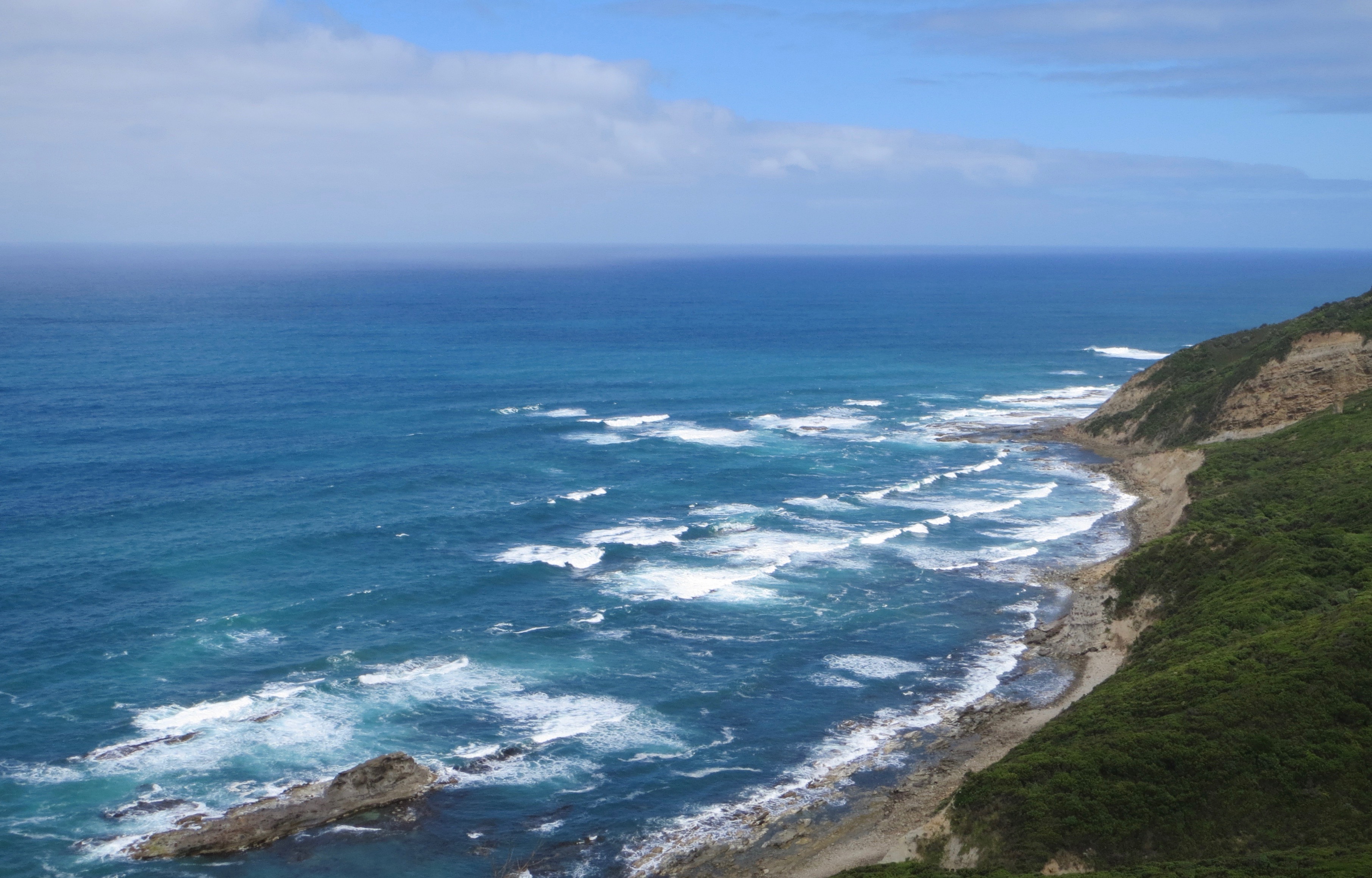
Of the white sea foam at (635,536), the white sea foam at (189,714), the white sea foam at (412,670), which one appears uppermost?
the white sea foam at (635,536)

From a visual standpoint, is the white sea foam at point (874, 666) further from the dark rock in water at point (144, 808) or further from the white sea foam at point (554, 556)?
the dark rock in water at point (144, 808)

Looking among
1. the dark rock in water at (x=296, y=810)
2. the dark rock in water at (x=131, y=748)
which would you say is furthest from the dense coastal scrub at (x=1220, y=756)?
the dark rock in water at (x=131, y=748)

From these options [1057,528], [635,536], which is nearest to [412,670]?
[635,536]

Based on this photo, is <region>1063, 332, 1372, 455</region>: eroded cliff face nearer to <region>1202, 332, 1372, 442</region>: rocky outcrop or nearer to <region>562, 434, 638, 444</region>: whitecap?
<region>1202, 332, 1372, 442</region>: rocky outcrop

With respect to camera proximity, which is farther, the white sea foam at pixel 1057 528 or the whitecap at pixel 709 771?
the white sea foam at pixel 1057 528

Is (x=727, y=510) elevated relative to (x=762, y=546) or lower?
elevated

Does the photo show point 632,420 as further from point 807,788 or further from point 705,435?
point 807,788
